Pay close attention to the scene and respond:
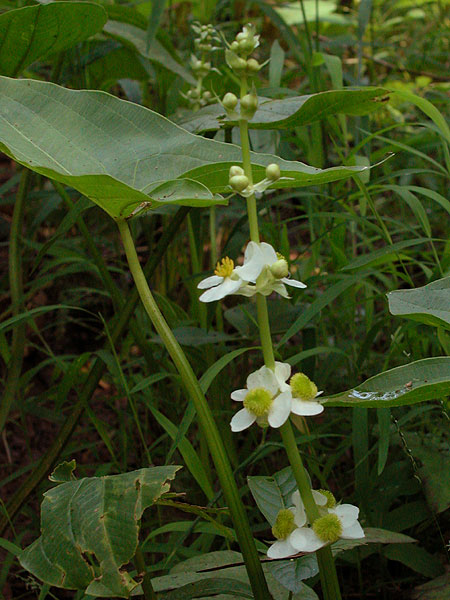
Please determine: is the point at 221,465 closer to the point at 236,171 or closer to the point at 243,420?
the point at 243,420

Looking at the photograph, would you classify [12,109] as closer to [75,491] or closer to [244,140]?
[244,140]

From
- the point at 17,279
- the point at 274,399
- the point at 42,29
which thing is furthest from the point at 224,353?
the point at 274,399

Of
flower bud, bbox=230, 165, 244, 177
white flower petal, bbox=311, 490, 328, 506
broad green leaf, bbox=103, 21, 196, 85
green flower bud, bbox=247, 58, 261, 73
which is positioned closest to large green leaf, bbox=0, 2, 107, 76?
broad green leaf, bbox=103, 21, 196, 85

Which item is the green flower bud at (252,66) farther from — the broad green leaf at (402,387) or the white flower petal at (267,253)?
the broad green leaf at (402,387)

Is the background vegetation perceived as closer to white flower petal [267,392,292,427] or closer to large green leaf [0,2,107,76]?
large green leaf [0,2,107,76]

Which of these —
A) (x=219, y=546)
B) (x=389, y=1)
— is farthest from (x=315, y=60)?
(x=389, y=1)

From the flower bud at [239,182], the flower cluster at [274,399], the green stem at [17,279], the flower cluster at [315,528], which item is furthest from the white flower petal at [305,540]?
the green stem at [17,279]
